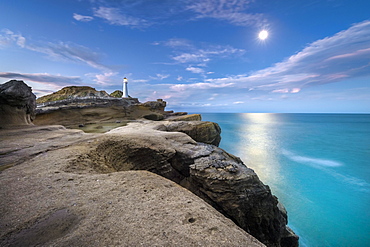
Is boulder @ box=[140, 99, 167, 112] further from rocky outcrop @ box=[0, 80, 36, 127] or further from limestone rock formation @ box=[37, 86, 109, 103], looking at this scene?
rocky outcrop @ box=[0, 80, 36, 127]

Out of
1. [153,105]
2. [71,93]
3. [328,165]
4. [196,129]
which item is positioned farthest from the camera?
[71,93]

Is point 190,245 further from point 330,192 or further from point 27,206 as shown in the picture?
point 330,192

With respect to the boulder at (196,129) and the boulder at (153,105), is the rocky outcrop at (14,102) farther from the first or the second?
the boulder at (153,105)

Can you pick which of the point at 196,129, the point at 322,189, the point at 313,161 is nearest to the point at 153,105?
the point at 196,129

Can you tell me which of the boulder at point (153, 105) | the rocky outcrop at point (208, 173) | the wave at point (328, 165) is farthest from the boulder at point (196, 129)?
the wave at point (328, 165)

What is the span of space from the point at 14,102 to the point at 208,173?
42.6ft

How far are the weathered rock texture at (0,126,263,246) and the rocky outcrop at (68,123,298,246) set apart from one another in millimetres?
1167

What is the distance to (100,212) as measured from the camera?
2.32 metres

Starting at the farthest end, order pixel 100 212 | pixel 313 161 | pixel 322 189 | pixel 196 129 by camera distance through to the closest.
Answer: pixel 313 161 < pixel 322 189 < pixel 196 129 < pixel 100 212

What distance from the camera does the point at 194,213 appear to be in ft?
8.02

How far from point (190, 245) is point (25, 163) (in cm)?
504

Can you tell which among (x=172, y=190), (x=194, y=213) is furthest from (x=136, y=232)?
(x=172, y=190)

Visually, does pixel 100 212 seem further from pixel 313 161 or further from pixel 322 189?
pixel 313 161

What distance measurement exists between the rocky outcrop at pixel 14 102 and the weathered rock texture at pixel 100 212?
8547mm
